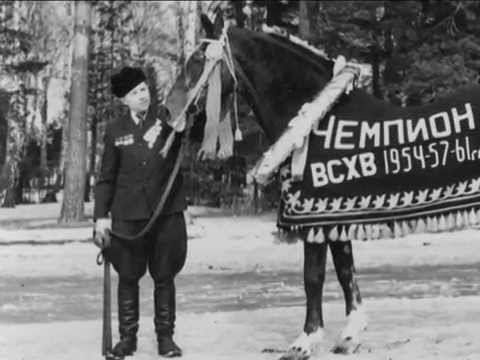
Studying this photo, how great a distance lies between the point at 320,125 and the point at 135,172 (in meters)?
1.31

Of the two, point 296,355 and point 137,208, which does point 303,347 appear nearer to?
point 296,355

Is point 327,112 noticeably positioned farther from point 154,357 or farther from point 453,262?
point 453,262

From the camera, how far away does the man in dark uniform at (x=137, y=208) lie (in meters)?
5.57

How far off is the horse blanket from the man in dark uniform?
2.69ft

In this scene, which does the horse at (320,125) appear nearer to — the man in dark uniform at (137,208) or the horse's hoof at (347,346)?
the horse's hoof at (347,346)

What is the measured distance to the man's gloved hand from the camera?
549 cm

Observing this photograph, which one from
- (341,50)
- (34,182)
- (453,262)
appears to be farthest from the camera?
(34,182)

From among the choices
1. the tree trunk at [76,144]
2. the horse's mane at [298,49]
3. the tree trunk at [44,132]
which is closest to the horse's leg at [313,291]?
the horse's mane at [298,49]

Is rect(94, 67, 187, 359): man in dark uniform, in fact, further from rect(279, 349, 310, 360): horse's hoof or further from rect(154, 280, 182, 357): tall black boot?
rect(279, 349, 310, 360): horse's hoof

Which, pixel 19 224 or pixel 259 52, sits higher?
pixel 259 52

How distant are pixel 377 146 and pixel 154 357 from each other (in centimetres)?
209

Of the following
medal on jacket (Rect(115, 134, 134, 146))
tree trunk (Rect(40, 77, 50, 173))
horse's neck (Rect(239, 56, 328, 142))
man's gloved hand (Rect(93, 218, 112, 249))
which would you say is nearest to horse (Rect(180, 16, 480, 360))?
horse's neck (Rect(239, 56, 328, 142))

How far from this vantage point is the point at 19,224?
20.4 meters

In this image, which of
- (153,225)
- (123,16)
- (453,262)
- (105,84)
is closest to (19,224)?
(453,262)
